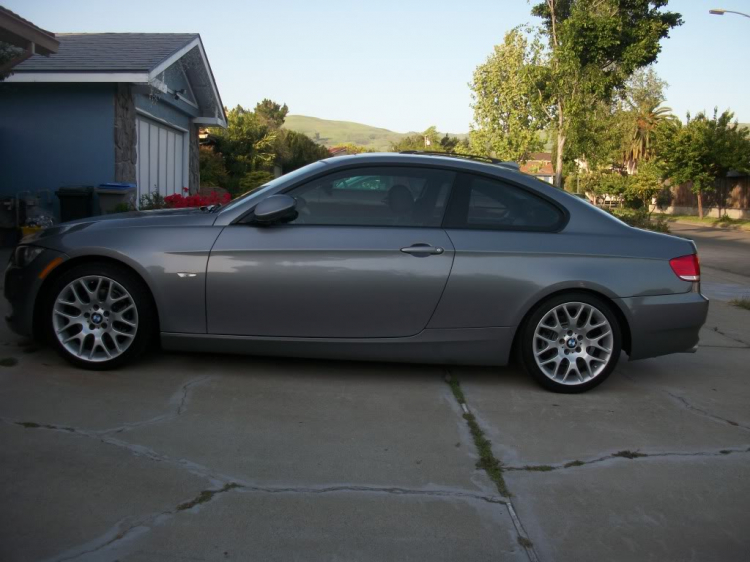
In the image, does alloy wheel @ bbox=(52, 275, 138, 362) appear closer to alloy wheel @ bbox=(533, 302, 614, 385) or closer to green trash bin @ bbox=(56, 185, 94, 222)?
alloy wheel @ bbox=(533, 302, 614, 385)

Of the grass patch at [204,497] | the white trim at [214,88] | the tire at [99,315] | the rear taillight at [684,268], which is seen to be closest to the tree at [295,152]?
the white trim at [214,88]

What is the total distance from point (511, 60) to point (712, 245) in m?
30.2

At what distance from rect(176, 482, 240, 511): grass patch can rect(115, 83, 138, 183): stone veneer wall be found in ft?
33.8

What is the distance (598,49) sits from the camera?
30.8 m

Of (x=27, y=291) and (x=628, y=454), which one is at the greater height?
(x=27, y=291)

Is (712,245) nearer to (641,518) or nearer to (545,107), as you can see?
(545,107)

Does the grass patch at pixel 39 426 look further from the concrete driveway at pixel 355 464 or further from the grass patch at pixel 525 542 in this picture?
the grass patch at pixel 525 542

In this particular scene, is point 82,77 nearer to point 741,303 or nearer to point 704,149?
point 741,303

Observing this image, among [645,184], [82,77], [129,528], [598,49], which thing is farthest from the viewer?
[645,184]

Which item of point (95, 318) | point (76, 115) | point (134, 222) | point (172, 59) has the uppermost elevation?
point (172, 59)

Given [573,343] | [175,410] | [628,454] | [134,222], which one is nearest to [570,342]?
[573,343]

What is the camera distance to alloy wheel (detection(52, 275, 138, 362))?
15.8 feet

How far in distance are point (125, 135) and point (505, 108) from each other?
4075 cm

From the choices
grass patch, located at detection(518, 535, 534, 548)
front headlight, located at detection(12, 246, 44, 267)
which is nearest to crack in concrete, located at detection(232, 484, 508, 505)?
grass patch, located at detection(518, 535, 534, 548)
